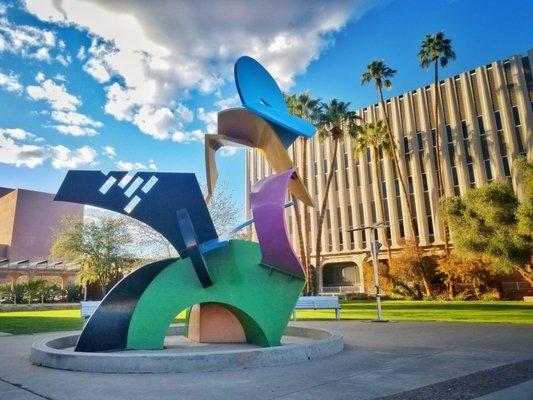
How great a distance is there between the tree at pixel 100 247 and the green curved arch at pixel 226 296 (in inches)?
1260

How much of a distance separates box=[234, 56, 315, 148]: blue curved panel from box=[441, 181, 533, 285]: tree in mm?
23402

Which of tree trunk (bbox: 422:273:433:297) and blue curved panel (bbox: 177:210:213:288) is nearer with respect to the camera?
blue curved panel (bbox: 177:210:213:288)

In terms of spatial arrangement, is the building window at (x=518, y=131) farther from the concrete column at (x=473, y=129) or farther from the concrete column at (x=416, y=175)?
the concrete column at (x=416, y=175)

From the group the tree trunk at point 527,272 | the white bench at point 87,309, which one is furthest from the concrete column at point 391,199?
the white bench at point 87,309

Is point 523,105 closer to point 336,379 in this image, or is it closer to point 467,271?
point 467,271

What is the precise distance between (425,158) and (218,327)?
37902 millimetres

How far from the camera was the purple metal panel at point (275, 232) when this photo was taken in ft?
30.1

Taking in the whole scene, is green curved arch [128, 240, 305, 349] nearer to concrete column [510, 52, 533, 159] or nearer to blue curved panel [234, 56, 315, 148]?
blue curved panel [234, 56, 315, 148]

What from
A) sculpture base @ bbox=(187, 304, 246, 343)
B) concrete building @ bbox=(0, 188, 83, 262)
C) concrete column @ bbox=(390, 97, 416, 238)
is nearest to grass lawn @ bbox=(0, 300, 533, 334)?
sculpture base @ bbox=(187, 304, 246, 343)

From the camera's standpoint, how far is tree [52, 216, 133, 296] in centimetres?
3966

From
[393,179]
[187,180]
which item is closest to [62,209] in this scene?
[393,179]

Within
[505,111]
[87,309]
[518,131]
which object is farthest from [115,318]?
[505,111]

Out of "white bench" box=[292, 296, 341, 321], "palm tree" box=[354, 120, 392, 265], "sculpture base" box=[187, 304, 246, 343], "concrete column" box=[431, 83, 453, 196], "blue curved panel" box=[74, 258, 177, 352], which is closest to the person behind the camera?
"blue curved panel" box=[74, 258, 177, 352]

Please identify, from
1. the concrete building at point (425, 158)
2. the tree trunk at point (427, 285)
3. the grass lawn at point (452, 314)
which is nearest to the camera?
the grass lawn at point (452, 314)
